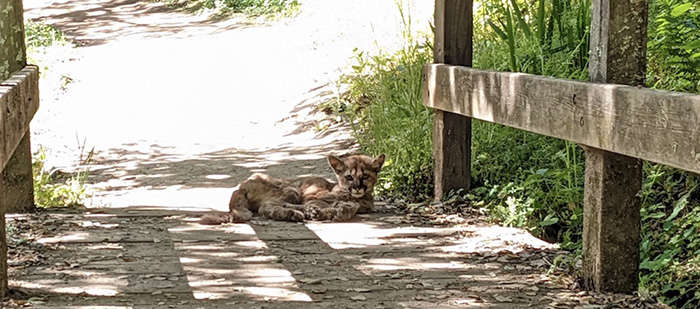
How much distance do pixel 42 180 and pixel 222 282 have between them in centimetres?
380

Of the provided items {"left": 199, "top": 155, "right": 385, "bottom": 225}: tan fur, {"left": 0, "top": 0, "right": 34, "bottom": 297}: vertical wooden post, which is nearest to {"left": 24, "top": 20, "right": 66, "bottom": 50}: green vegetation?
{"left": 0, "top": 0, "right": 34, "bottom": 297}: vertical wooden post

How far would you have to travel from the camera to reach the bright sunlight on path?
10.6 meters

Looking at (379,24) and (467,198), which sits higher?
(379,24)

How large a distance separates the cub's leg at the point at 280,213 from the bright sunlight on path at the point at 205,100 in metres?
0.87

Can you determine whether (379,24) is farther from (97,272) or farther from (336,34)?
(97,272)

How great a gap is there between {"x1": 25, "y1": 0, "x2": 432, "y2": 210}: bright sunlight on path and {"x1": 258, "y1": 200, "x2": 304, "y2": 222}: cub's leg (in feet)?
2.87

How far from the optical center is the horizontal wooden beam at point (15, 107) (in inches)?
195

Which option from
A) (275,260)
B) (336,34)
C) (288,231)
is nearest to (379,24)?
(336,34)

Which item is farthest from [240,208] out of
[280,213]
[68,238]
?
[68,238]

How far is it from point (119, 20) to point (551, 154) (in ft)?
65.9

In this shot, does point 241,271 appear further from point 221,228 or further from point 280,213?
point 280,213

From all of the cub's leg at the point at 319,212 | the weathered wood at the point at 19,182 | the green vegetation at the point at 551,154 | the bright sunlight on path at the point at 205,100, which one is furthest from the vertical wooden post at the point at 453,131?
the weathered wood at the point at 19,182

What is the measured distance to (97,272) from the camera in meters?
5.56

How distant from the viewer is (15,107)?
5.56 meters
